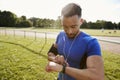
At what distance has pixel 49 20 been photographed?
344 ft

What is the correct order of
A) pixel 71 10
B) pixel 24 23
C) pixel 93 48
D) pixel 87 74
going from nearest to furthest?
pixel 87 74, pixel 93 48, pixel 71 10, pixel 24 23

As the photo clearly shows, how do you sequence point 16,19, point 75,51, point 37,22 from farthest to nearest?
point 37,22
point 16,19
point 75,51

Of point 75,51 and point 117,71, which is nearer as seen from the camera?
point 75,51

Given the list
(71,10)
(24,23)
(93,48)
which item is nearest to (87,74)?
(93,48)

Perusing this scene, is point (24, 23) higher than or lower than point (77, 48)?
higher

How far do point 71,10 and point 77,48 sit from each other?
1.43ft

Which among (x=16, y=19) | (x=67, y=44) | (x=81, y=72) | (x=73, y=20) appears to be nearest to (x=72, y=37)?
(x=67, y=44)

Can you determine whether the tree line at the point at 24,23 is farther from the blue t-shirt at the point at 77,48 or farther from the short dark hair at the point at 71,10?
the short dark hair at the point at 71,10

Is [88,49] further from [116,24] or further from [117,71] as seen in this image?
[116,24]

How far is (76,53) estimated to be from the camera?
2.01 m

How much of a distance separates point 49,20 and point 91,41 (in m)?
104

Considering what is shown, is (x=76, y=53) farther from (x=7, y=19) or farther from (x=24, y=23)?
(x=24, y=23)

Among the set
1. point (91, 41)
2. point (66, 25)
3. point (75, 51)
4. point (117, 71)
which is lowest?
point (117, 71)

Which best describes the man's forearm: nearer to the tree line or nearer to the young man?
the young man
